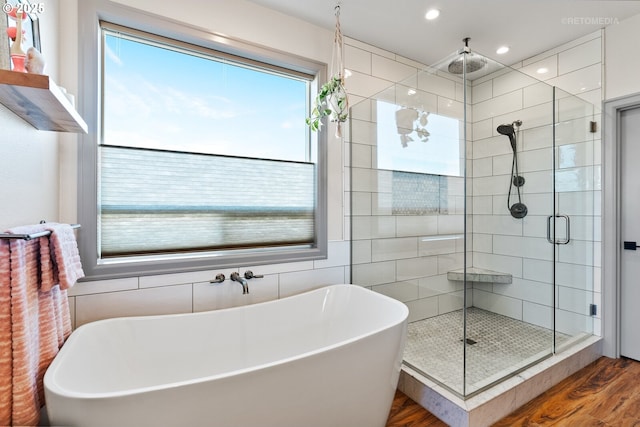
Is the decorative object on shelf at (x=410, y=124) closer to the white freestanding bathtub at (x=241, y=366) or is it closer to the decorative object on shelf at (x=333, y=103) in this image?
the decorative object on shelf at (x=333, y=103)

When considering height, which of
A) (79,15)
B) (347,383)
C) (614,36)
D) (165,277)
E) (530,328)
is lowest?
(530,328)

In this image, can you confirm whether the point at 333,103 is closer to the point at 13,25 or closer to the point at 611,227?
the point at 13,25

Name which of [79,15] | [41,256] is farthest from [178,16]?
[41,256]

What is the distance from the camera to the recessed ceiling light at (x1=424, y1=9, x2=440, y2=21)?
2.08m

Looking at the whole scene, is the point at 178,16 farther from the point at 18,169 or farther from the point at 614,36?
the point at 614,36

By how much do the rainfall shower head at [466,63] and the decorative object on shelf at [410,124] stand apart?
1.29ft

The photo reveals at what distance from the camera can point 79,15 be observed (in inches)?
61.7

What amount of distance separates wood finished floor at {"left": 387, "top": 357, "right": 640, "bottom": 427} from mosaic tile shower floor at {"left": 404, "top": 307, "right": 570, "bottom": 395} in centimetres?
21

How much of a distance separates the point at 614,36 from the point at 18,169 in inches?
149

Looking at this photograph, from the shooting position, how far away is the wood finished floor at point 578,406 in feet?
5.44

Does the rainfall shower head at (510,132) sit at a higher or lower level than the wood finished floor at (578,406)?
higher

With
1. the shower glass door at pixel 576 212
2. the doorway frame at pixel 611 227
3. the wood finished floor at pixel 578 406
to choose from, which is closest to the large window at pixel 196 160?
the wood finished floor at pixel 578 406

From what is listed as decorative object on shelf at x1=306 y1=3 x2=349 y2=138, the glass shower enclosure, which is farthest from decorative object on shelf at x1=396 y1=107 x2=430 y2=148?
decorative object on shelf at x1=306 y1=3 x2=349 y2=138

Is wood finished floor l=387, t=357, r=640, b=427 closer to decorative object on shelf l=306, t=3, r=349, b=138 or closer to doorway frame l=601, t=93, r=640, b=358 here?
doorway frame l=601, t=93, r=640, b=358
